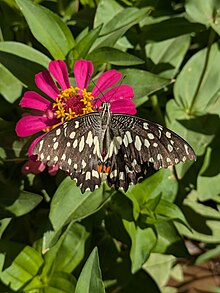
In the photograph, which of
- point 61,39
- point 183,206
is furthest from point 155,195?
point 61,39

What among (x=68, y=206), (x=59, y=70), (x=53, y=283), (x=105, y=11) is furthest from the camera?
(x=105, y=11)

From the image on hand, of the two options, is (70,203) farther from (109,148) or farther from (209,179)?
(209,179)

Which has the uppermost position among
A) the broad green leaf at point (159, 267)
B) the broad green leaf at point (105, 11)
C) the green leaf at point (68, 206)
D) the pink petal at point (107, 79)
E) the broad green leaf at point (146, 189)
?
the broad green leaf at point (105, 11)

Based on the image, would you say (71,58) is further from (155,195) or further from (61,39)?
(155,195)

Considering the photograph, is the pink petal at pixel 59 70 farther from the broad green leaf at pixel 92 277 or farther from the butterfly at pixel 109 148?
the broad green leaf at pixel 92 277

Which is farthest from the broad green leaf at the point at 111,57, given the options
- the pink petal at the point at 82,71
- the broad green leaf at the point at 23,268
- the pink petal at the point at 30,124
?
the broad green leaf at the point at 23,268

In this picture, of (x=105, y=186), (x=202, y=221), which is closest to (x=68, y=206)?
(x=105, y=186)
